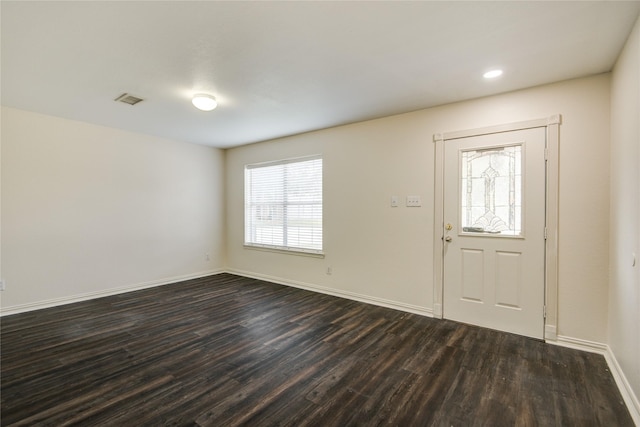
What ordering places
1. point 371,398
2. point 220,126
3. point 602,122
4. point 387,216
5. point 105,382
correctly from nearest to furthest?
point 371,398 < point 105,382 < point 602,122 < point 387,216 < point 220,126

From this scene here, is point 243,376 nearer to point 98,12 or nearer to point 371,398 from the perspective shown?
point 371,398

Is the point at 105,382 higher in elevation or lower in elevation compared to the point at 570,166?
lower

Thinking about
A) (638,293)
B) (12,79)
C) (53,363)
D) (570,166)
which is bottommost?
(53,363)

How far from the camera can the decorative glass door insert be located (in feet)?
9.71

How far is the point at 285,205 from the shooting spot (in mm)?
5051

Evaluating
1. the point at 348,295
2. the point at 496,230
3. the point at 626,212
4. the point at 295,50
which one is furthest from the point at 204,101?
the point at 626,212

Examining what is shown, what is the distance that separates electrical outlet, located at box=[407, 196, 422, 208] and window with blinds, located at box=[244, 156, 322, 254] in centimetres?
143

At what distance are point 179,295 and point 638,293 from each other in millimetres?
4780

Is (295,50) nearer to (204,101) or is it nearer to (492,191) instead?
(204,101)

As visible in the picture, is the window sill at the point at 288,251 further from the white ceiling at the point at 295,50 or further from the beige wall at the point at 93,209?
the white ceiling at the point at 295,50

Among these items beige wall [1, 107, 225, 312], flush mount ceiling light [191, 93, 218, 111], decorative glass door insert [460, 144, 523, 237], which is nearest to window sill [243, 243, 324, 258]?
beige wall [1, 107, 225, 312]

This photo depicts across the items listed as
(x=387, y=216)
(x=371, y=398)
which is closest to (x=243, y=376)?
(x=371, y=398)

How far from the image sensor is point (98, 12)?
1830mm

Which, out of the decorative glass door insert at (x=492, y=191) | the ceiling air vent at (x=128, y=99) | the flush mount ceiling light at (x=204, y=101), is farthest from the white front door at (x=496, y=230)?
the ceiling air vent at (x=128, y=99)
